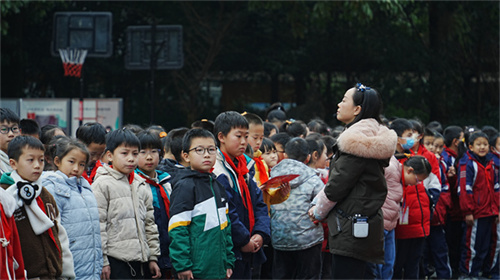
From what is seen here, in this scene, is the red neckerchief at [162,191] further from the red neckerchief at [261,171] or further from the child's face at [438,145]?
the child's face at [438,145]

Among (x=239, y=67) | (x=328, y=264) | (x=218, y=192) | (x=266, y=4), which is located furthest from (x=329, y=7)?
(x=218, y=192)

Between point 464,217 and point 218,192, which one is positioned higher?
point 218,192

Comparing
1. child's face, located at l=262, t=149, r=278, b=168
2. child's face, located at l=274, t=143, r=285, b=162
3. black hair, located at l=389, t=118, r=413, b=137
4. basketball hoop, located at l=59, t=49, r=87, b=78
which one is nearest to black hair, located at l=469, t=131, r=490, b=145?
black hair, located at l=389, t=118, r=413, b=137

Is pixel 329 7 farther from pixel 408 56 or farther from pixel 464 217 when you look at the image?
pixel 464 217

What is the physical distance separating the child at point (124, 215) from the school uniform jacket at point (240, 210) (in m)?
0.65

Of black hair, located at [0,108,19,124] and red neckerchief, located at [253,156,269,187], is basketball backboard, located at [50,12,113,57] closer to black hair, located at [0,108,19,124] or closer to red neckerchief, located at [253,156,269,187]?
red neckerchief, located at [253,156,269,187]

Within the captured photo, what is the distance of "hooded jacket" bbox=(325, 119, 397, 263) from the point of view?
4.72m

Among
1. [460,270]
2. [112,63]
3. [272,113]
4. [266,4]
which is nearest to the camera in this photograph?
[460,270]

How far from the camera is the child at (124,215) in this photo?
5.12 meters

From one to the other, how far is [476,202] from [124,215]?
5350 mm

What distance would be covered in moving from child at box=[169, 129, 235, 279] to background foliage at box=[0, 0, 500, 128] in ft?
44.4

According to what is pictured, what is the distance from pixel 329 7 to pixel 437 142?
7411 mm

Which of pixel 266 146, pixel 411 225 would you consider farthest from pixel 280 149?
pixel 411 225

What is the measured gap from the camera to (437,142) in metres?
9.48
